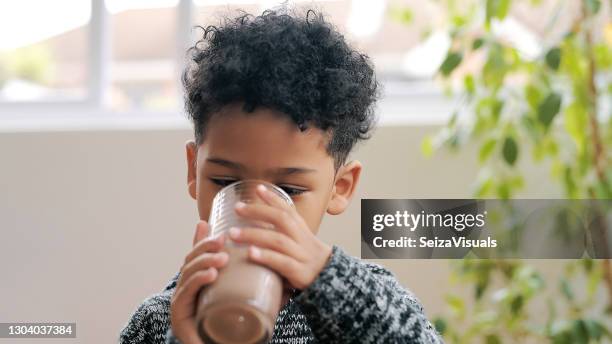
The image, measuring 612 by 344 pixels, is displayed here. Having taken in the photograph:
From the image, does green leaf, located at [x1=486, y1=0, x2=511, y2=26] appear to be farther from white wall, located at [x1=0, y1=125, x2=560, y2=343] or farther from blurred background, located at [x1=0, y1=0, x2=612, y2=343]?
white wall, located at [x1=0, y1=125, x2=560, y2=343]

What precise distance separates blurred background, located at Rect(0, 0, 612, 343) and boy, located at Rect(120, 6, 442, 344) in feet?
2.34

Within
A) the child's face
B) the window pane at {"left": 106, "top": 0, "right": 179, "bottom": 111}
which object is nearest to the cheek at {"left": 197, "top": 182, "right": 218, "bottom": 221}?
the child's face

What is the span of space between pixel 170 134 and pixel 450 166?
0.59 metres

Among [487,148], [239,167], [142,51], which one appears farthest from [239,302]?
[142,51]

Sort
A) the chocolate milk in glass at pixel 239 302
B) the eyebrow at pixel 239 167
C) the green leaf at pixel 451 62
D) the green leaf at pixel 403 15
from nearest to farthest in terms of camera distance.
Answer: the chocolate milk in glass at pixel 239 302 < the eyebrow at pixel 239 167 < the green leaf at pixel 451 62 < the green leaf at pixel 403 15

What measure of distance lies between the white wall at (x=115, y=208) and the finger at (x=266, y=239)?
986 millimetres

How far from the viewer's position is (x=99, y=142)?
5.47 ft

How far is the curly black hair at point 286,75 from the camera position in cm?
67

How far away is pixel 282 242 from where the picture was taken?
0.54 metres

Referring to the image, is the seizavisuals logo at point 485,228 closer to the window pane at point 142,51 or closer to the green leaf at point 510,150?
the green leaf at point 510,150

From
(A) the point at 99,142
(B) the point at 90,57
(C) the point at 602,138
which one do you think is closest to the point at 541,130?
(C) the point at 602,138

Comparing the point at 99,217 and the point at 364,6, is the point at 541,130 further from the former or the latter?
the point at 99,217

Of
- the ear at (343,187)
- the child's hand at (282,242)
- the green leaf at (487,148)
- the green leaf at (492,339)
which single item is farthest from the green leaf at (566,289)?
the child's hand at (282,242)

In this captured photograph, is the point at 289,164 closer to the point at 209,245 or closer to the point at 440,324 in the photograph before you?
the point at 209,245
